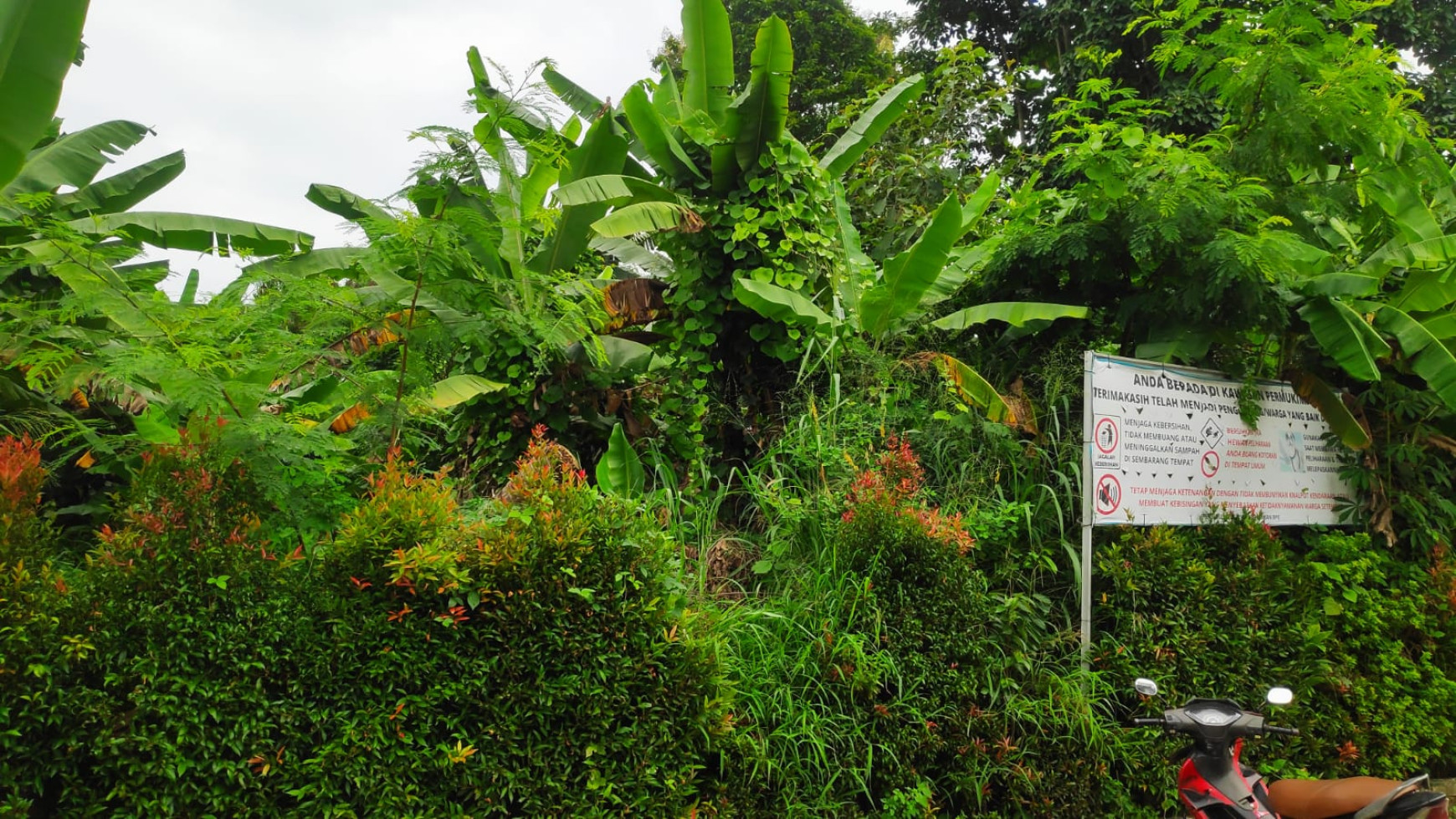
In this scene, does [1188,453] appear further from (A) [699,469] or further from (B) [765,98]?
(B) [765,98]

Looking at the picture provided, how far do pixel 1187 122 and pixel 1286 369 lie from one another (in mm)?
6885

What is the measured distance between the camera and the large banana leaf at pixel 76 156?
6.64 meters

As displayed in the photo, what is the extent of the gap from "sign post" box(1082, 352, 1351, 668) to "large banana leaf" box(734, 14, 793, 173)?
2828 millimetres

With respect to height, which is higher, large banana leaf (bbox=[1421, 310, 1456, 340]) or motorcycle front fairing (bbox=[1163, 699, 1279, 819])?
large banana leaf (bbox=[1421, 310, 1456, 340])

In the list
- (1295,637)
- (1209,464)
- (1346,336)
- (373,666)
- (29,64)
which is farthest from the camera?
(1346,336)

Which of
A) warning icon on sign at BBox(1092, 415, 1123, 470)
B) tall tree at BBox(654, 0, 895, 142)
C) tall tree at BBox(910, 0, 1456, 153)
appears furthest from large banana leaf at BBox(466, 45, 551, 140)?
tall tree at BBox(654, 0, 895, 142)

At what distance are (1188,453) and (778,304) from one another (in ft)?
8.74

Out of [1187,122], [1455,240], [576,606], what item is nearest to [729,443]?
[576,606]

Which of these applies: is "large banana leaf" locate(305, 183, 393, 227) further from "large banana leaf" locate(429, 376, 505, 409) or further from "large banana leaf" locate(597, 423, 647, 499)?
"large banana leaf" locate(597, 423, 647, 499)

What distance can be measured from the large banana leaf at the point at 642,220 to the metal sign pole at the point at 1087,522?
2.92 m

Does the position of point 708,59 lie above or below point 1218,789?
above

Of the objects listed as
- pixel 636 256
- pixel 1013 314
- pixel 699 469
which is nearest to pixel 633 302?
pixel 636 256

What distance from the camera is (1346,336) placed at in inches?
235

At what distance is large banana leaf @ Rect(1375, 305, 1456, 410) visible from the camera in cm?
614
